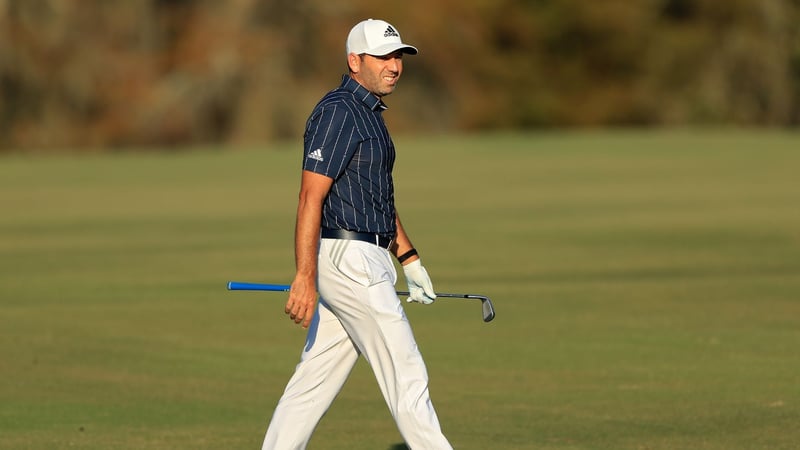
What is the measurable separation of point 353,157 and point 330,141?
5.4 inches

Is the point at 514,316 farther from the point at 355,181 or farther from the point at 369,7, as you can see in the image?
the point at 369,7

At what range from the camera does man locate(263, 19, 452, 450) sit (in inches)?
275

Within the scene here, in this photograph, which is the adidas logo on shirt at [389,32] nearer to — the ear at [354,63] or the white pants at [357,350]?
the ear at [354,63]

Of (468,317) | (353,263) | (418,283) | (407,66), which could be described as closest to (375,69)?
(353,263)

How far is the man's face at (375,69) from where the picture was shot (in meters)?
7.28

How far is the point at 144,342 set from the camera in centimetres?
1290

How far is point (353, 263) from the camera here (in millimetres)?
7105

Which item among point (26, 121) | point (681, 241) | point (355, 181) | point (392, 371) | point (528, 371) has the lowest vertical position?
point (26, 121)

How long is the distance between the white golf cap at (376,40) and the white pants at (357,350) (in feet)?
2.78

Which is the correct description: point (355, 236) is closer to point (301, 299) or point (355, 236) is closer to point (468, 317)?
point (301, 299)

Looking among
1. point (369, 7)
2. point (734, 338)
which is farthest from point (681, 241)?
point (369, 7)

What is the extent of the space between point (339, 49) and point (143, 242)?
26.7 metres

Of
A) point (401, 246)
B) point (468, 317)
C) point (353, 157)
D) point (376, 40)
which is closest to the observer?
point (353, 157)

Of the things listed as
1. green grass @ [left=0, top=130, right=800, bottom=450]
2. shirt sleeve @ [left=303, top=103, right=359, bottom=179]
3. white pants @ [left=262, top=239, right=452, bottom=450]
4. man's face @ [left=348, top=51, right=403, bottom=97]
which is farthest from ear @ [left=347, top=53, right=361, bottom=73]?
green grass @ [left=0, top=130, right=800, bottom=450]
